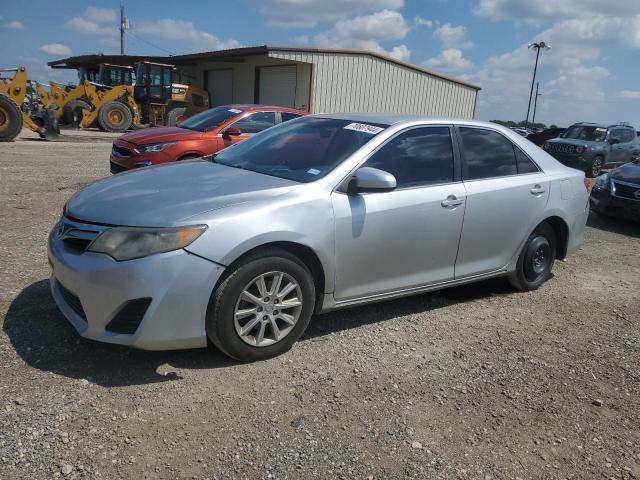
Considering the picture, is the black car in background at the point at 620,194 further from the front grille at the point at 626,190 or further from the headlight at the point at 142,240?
the headlight at the point at 142,240

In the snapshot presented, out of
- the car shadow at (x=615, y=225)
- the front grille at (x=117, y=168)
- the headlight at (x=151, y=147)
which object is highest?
the headlight at (x=151, y=147)

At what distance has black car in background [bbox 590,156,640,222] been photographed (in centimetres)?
846

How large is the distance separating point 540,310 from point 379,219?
202 centimetres

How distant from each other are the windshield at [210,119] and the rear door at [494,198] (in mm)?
5237

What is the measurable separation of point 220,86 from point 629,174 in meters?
22.4

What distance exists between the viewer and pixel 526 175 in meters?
4.73

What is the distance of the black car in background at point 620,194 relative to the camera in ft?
27.8

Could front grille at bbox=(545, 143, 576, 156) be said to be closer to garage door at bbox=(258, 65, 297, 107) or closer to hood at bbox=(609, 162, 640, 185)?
hood at bbox=(609, 162, 640, 185)

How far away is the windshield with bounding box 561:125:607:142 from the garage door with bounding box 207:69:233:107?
Result: 52.3ft

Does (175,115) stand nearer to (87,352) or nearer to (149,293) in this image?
(87,352)

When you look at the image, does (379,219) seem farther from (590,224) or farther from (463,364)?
(590,224)

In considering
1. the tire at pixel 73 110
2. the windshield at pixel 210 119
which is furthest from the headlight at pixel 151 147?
the tire at pixel 73 110

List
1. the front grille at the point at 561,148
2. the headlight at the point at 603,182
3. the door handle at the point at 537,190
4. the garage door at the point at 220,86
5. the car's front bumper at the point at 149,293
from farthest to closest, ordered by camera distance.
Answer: the garage door at the point at 220,86
the front grille at the point at 561,148
the headlight at the point at 603,182
the door handle at the point at 537,190
the car's front bumper at the point at 149,293

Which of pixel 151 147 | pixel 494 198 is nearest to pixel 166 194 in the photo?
pixel 494 198
